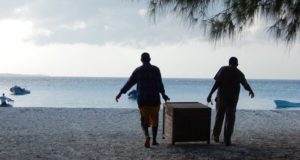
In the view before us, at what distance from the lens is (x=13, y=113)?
612 inches

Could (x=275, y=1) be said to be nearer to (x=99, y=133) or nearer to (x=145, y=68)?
(x=145, y=68)

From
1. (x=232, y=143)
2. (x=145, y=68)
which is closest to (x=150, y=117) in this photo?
(x=145, y=68)

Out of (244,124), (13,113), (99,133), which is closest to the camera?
(99,133)

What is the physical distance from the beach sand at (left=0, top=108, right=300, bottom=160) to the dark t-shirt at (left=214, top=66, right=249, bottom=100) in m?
0.90

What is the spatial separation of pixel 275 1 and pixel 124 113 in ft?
30.9

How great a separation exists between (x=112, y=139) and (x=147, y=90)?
1772 millimetres

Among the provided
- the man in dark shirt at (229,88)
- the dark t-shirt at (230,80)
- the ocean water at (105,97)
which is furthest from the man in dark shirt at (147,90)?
the ocean water at (105,97)

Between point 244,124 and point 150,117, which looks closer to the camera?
point 150,117

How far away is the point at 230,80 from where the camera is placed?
925cm

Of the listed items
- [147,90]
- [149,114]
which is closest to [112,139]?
[149,114]

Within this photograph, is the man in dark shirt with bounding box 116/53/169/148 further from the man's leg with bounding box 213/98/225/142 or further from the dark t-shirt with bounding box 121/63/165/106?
the man's leg with bounding box 213/98/225/142

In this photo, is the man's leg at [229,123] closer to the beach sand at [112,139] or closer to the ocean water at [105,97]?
the beach sand at [112,139]

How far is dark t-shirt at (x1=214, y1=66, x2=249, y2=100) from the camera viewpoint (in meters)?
9.23

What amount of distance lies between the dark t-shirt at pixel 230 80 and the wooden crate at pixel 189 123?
497 mm
